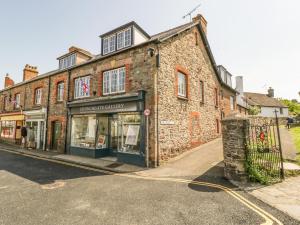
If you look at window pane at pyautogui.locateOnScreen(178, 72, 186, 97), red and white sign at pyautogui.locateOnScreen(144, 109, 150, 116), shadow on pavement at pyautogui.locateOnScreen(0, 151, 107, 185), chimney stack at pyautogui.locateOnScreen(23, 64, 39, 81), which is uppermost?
chimney stack at pyautogui.locateOnScreen(23, 64, 39, 81)

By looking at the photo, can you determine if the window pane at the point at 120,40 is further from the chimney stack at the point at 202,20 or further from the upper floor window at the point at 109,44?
the chimney stack at the point at 202,20

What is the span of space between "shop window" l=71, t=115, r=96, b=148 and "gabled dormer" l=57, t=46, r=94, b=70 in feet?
18.7

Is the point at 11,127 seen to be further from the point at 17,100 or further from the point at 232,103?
the point at 232,103

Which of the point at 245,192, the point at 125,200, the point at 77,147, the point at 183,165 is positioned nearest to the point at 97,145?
the point at 77,147

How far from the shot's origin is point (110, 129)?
12289 mm

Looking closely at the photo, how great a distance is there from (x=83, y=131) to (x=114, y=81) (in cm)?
454

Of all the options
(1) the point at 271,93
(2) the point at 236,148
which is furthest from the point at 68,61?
(1) the point at 271,93

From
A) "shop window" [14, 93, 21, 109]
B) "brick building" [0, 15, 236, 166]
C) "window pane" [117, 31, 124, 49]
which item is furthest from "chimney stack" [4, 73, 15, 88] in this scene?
"window pane" [117, 31, 124, 49]

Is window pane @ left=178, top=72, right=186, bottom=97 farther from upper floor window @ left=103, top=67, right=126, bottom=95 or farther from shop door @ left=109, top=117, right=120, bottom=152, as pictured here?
shop door @ left=109, top=117, right=120, bottom=152

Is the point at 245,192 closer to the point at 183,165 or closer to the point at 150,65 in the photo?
the point at 183,165

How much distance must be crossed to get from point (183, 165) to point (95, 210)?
218 inches

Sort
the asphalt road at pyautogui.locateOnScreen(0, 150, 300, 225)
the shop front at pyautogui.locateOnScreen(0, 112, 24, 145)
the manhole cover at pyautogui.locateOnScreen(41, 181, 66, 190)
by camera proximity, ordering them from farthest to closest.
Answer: the shop front at pyautogui.locateOnScreen(0, 112, 24, 145) → the manhole cover at pyautogui.locateOnScreen(41, 181, 66, 190) → the asphalt road at pyautogui.locateOnScreen(0, 150, 300, 225)

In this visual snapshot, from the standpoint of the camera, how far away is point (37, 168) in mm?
9297

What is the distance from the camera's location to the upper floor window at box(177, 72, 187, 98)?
1199cm
